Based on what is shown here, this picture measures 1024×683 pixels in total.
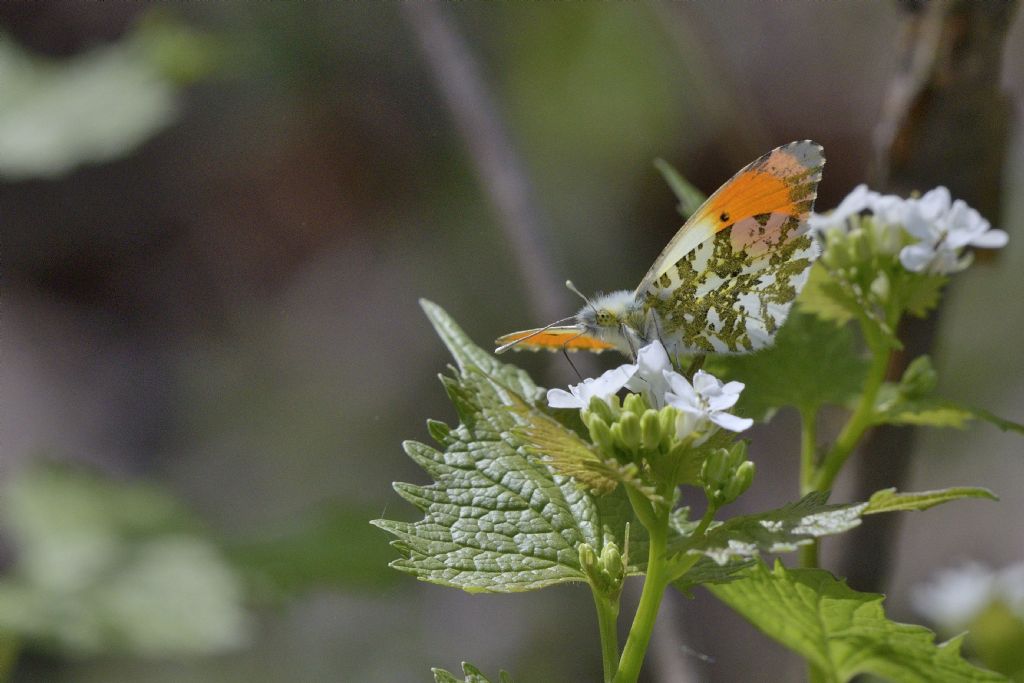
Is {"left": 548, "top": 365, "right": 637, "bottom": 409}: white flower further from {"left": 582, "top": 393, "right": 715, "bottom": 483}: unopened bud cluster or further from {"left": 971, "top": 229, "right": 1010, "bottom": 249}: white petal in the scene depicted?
{"left": 971, "top": 229, "right": 1010, "bottom": 249}: white petal

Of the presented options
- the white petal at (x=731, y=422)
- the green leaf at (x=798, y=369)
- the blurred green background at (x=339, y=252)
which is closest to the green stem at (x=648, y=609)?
the white petal at (x=731, y=422)

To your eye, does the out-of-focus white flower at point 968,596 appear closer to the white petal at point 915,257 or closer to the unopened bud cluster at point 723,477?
the white petal at point 915,257

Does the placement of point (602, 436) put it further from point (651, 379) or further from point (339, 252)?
point (339, 252)

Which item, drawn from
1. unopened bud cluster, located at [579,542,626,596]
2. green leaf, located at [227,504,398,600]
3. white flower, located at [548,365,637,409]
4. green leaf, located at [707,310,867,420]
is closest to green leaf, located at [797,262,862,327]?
green leaf, located at [707,310,867,420]

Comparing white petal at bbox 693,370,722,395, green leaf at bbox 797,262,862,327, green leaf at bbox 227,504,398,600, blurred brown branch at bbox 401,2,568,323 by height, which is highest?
blurred brown branch at bbox 401,2,568,323

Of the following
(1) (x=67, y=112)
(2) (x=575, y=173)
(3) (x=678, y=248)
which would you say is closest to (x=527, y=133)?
(2) (x=575, y=173)

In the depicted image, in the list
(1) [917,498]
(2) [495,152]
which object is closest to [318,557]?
(2) [495,152]
